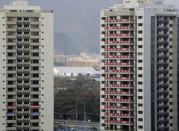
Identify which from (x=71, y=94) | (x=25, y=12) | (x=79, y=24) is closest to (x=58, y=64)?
(x=79, y=24)

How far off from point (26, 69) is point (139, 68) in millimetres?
6204

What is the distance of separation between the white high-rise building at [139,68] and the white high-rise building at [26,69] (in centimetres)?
390

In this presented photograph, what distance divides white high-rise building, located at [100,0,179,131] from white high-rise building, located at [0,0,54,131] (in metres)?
3.90

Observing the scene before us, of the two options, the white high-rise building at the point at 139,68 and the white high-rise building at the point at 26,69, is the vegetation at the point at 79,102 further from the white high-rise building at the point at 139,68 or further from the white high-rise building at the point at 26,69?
the white high-rise building at the point at 139,68

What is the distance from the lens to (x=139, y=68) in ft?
92.1

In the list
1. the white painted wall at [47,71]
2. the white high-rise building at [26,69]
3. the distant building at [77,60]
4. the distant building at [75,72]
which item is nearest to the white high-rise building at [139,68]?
the white painted wall at [47,71]

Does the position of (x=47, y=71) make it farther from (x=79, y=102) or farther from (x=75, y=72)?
(x=75, y=72)

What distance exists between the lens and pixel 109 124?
93.5ft

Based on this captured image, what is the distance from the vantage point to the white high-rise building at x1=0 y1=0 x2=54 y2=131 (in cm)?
3191

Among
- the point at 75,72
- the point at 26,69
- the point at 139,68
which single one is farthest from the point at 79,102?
the point at 75,72

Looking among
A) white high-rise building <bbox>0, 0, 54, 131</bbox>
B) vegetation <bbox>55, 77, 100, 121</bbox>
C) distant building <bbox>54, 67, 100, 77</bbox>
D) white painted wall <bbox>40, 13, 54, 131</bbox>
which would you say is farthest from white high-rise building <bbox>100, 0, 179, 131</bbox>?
distant building <bbox>54, 67, 100, 77</bbox>

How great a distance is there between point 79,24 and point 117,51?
83.4 meters

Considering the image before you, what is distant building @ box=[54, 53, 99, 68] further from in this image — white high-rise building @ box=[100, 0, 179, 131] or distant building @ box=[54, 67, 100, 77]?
white high-rise building @ box=[100, 0, 179, 131]

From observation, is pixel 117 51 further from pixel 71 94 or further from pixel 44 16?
pixel 71 94
